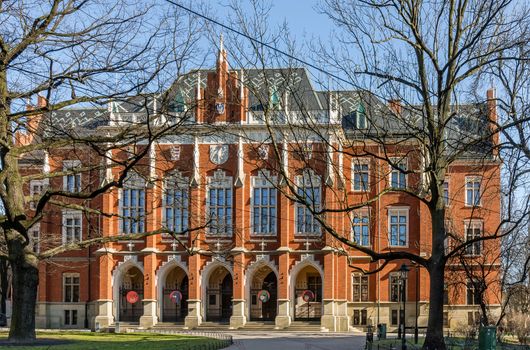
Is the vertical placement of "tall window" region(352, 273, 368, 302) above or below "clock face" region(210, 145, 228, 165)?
below

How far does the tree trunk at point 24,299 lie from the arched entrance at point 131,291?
31258 mm

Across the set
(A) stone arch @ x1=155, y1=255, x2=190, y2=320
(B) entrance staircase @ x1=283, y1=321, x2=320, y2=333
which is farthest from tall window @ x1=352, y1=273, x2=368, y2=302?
(A) stone arch @ x1=155, y1=255, x2=190, y2=320

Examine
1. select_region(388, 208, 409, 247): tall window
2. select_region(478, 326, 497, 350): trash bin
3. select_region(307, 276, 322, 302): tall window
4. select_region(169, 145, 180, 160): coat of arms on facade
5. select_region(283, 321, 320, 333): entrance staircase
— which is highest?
select_region(169, 145, 180, 160): coat of arms on facade

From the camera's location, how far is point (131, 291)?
52812mm

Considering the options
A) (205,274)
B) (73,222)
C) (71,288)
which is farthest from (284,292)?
(73,222)

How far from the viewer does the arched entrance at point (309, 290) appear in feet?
173

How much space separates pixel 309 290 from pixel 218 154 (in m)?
10.2

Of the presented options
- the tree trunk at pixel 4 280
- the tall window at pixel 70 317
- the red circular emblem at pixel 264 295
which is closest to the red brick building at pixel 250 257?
the red circular emblem at pixel 264 295

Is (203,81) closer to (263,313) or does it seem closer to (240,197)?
(240,197)

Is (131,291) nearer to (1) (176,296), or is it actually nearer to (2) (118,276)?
(2) (118,276)

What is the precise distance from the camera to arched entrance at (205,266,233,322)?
5375 centimetres

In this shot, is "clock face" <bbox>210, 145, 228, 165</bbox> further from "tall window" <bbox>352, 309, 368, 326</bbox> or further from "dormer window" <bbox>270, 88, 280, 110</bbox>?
"dormer window" <bbox>270, 88, 280, 110</bbox>

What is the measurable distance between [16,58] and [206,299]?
114 ft

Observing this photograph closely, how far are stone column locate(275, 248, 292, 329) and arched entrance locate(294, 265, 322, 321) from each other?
7.08ft
